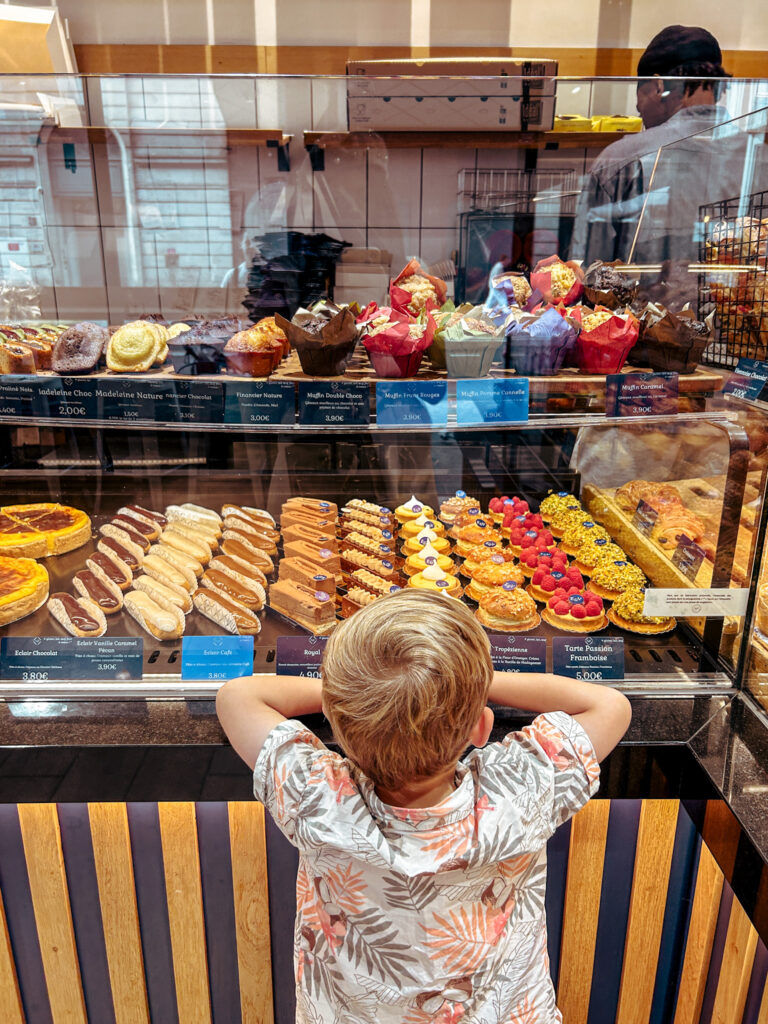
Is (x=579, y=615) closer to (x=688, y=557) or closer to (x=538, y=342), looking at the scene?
(x=688, y=557)

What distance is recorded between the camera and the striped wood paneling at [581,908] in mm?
1562

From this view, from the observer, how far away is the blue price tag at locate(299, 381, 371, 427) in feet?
5.39

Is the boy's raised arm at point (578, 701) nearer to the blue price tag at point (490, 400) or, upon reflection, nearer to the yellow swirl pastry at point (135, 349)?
the blue price tag at point (490, 400)

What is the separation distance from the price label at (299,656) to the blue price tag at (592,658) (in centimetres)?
53

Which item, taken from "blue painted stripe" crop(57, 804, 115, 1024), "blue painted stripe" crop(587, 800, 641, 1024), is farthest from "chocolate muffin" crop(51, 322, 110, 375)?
"blue painted stripe" crop(587, 800, 641, 1024)

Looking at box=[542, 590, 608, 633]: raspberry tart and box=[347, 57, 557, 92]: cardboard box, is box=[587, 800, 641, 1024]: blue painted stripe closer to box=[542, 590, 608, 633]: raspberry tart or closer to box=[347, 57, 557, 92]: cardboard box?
box=[542, 590, 608, 633]: raspberry tart

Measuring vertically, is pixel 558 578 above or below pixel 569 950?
above

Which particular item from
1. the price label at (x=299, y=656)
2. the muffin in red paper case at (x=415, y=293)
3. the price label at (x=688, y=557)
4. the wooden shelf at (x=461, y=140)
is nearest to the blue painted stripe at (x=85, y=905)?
the price label at (x=299, y=656)

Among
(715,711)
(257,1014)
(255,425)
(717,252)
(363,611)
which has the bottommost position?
(257,1014)

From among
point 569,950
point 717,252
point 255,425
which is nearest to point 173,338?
point 255,425

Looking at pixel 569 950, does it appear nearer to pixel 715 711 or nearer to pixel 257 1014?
pixel 715 711

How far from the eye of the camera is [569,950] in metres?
1.63

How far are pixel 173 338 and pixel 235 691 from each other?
998 millimetres

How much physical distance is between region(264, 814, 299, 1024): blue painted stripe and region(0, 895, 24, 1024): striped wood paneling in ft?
1.86
